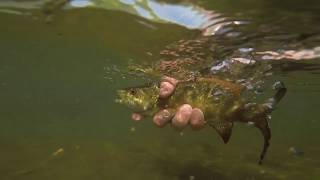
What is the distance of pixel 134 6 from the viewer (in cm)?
907

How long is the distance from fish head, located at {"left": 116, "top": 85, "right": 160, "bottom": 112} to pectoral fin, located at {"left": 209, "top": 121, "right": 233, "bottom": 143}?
1208 millimetres

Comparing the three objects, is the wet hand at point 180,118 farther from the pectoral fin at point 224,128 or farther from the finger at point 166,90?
the pectoral fin at point 224,128

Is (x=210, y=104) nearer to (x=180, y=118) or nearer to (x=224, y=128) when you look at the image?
(x=224, y=128)

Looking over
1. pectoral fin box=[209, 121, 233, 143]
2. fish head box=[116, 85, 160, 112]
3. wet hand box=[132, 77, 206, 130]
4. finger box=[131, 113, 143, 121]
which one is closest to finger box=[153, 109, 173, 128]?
wet hand box=[132, 77, 206, 130]

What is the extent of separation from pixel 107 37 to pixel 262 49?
14.7 feet

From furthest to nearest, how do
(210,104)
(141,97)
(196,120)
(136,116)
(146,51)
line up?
(146,51)
(210,104)
(141,97)
(136,116)
(196,120)

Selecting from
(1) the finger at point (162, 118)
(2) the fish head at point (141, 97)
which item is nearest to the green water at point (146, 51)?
(2) the fish head at point (141, 97)

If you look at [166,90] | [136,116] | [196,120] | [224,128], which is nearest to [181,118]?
[196,120]

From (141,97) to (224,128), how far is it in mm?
1702

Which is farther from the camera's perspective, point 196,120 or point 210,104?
point 210,104

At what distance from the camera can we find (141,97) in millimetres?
7777

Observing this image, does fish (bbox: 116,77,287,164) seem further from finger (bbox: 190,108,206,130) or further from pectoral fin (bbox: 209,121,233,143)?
finger (bbox: 190,108,206,130)

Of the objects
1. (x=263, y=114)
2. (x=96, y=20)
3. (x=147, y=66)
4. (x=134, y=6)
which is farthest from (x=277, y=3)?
(x=147, y=66)

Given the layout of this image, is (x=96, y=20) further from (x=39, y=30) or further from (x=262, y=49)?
(x=262, y=49)
